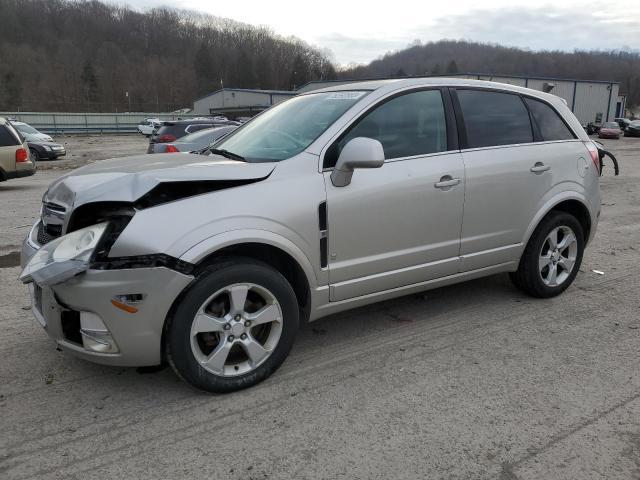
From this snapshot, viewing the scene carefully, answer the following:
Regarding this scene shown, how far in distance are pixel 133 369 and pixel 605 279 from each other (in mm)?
4555

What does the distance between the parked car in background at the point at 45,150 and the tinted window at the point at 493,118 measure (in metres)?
20.6

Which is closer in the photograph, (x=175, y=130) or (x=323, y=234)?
(x=323, y=234)

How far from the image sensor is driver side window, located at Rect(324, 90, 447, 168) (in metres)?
3.60

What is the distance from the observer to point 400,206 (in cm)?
360

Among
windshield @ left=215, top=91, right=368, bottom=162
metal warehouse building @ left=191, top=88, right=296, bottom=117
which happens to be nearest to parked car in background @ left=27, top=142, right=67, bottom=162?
windshield @ left=215, top=91, right=368, bottom=162

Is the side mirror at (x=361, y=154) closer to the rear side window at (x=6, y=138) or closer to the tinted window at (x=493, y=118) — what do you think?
the tinted window at (x=493, y=118)

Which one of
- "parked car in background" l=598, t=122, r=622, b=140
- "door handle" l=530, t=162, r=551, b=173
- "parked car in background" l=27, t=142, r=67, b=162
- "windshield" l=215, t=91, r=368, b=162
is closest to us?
"windshield" l=215, t=91, r=368, b=162

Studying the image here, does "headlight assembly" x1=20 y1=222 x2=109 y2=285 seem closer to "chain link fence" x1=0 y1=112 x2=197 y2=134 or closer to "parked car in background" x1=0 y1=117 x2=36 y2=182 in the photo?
"parked car in background" x1=0 y1=117 x2=36 y2=182

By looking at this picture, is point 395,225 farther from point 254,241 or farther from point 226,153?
point 226,153

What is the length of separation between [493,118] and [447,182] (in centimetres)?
86

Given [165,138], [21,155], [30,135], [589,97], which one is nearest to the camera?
[21,155]

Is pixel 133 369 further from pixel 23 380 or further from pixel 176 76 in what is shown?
pixel 176 76

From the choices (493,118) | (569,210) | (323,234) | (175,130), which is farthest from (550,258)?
(175,130)

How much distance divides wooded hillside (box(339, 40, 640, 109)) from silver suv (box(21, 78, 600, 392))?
102 metres
